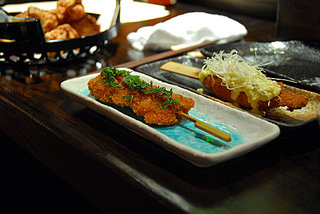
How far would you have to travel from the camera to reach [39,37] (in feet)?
5.23

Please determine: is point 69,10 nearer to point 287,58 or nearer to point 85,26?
point 85,26

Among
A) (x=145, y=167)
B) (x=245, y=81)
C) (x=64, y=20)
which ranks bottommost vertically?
(x=145, y=167)

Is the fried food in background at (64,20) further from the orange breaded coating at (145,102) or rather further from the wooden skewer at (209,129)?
the wooden skewer at (209,129)

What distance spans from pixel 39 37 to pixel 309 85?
125 cm

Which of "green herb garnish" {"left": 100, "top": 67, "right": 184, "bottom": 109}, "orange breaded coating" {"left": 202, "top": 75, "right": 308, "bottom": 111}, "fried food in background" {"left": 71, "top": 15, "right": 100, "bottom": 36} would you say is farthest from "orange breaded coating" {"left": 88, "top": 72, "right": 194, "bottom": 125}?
"fried food in background" {"left": 71, "top": 15, "right": 100, "bottom": 36}

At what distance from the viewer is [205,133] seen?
104 centimetres

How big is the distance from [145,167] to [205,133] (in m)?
0.24

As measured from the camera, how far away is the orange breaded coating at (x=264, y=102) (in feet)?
3.74

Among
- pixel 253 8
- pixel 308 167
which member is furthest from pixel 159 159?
pixel 253 8

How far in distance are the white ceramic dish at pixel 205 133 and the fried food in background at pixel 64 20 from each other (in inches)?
26.4

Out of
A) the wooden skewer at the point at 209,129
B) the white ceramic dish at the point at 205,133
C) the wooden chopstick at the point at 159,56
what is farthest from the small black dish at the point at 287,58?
the wooden skewer at the point at 209,129

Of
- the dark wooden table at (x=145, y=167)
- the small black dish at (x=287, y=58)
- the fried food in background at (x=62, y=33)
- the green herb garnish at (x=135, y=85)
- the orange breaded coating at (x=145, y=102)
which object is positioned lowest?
the dark wooden table at (x=145, y=167)

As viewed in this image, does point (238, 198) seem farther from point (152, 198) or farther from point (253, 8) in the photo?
point (253, 8)

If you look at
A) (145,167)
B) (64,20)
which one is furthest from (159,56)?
(145,167)
